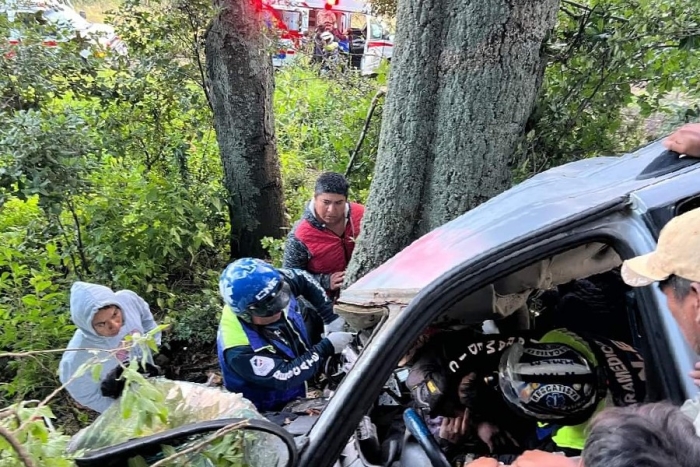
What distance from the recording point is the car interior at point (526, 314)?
1964 mm

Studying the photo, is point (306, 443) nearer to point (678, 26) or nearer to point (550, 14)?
point (550, 14)

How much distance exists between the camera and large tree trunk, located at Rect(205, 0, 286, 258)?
17.2ft

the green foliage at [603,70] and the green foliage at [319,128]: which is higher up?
the green foliage at [603,70]

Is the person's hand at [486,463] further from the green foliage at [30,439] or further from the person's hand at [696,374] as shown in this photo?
the green foliage at [30,439]

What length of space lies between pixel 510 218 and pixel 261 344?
1515 mm

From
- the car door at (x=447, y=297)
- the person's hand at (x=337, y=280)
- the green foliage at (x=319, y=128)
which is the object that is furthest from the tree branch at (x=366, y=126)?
the car door at (x=447, y=297)

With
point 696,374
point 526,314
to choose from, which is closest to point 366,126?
point 526,314

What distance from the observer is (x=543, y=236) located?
5.06 ft

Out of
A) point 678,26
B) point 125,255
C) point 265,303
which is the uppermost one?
point 678,26

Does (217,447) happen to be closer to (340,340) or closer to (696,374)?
(696,374)

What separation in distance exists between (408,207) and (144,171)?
10.0 feet

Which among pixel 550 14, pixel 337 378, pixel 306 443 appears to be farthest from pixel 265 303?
pixel 550 14

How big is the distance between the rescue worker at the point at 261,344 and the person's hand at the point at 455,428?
3.29 feet

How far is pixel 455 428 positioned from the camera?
211 centimetres
